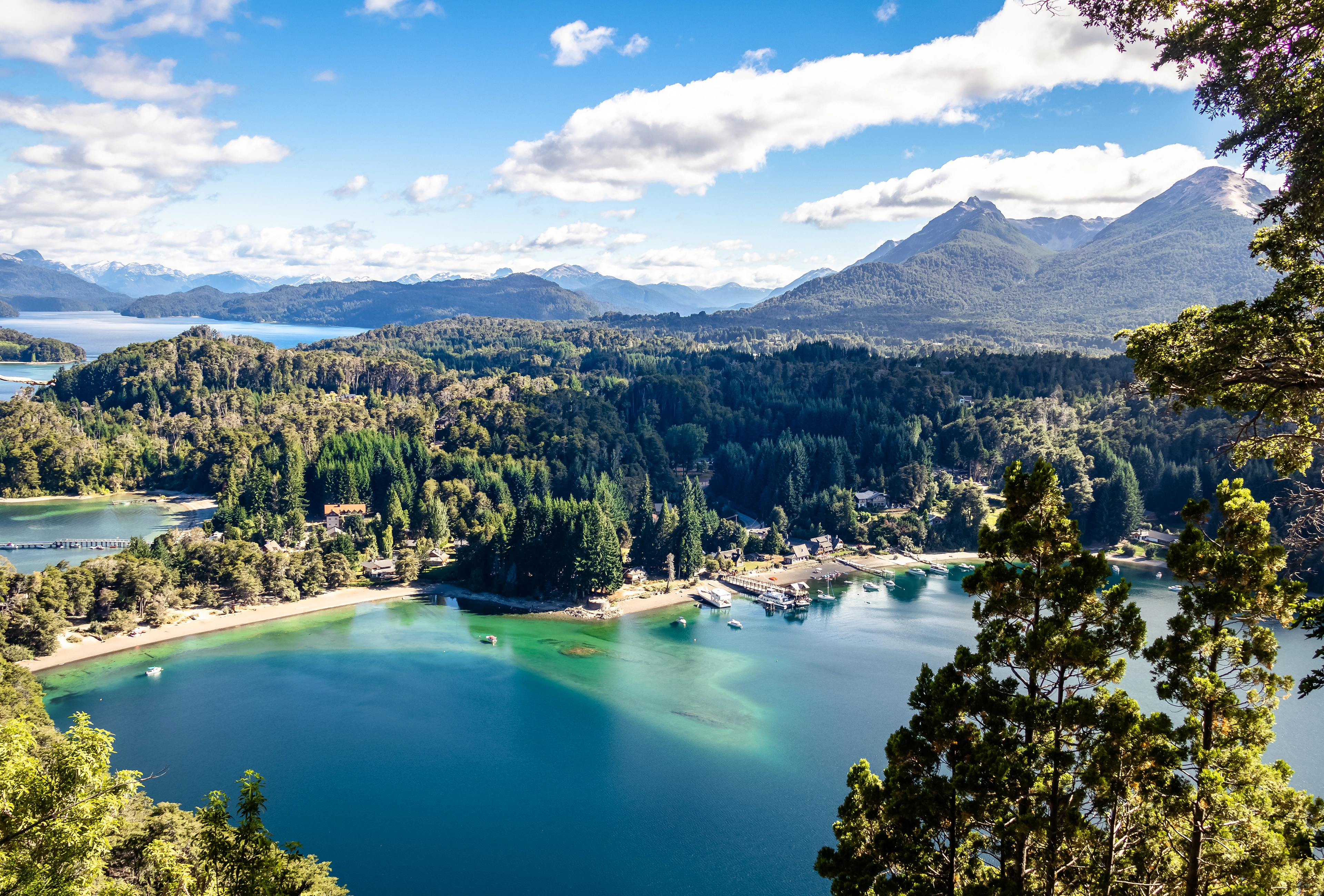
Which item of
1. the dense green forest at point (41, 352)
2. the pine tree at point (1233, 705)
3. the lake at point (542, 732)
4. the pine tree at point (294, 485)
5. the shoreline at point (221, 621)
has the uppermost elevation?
the dense green forest at point (41, 352)

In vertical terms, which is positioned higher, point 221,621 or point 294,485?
point 294,485

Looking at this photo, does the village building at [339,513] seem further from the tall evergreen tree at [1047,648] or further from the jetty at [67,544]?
the tall evergreen tree at [1047,648]

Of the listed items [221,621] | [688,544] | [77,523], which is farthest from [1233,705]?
[77,523]

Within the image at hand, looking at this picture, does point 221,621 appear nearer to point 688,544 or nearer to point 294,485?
point 294,485

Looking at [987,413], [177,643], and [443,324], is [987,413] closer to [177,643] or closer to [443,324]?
[177,643]

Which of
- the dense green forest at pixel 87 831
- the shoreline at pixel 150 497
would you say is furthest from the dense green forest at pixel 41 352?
the dense green forest at pixel 87 831

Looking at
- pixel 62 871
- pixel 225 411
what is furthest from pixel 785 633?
pixel 225 411
